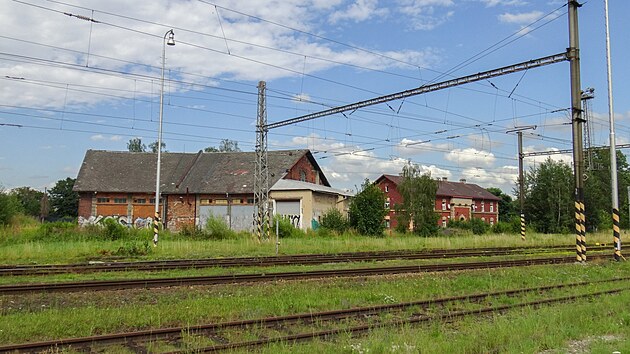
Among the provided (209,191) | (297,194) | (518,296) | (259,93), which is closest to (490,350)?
(518,296)

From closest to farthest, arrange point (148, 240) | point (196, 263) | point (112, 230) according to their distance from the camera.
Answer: point (196, 263) < point (148, 240) < point (112, 230)

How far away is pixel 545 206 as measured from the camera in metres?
57.4

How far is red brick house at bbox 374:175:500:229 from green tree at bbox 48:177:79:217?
53.3 metres

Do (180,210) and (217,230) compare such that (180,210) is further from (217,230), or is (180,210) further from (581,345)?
(581,345)

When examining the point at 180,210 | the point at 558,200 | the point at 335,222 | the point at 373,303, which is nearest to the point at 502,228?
the point at 558,200

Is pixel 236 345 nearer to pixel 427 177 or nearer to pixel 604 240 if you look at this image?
pixel 604 240

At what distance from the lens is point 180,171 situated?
59.8m

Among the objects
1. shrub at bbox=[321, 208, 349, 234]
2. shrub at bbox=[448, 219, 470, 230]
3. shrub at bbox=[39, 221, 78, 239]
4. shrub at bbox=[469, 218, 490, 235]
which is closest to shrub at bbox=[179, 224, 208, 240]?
shrub at bbox=[39, 221, 78, 239]

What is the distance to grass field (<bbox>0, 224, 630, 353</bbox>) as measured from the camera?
8.25 metres

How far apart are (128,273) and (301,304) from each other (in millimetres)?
8665

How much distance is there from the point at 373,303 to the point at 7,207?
104 ft

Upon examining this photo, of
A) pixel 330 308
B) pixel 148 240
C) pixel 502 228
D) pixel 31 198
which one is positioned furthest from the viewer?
pixel 31 198

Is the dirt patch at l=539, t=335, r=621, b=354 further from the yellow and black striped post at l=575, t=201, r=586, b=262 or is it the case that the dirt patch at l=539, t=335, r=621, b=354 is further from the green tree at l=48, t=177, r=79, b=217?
the green tree at l=48, t=177, r=79, b=217

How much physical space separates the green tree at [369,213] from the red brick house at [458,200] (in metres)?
30.4
